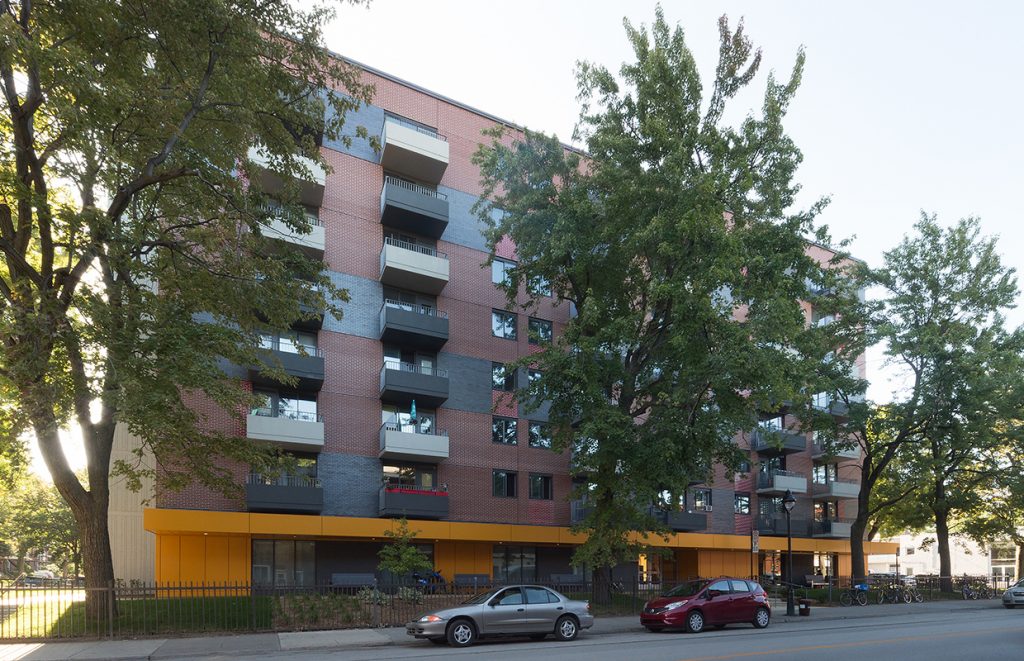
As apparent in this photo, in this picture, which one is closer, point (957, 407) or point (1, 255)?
point (1, 255)

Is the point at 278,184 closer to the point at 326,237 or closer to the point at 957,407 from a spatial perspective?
the point at 326,237

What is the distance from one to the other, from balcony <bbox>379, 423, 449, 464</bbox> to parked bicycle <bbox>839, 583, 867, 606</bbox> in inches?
756

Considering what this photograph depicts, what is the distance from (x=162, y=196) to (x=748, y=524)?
35942mm

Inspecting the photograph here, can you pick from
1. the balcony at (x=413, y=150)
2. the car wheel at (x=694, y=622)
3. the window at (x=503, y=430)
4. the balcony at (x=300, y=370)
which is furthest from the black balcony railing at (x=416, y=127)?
the car wheel at (x=694, y=622)

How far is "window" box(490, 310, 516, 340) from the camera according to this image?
34.2m

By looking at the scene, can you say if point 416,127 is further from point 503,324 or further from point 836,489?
point 836,489

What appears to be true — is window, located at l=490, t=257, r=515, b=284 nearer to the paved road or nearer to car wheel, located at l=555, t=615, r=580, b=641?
the paved road

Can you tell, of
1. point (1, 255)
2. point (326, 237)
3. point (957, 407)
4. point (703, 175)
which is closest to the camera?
point (1, 255)

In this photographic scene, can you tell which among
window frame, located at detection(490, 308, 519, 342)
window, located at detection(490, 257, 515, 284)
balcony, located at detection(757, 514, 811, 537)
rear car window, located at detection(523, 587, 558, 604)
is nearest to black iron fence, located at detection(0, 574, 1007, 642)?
rear car window, located at detection(523, 587, 558, 604)

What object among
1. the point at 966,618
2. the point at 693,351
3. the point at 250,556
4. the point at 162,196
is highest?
the point at 162,196

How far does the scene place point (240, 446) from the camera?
61.7 ft

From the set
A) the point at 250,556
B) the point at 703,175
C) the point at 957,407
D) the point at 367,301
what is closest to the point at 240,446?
the point at 250,556

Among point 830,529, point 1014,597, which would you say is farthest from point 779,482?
point 1014,597

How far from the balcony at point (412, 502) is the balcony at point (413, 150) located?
46.3ft
